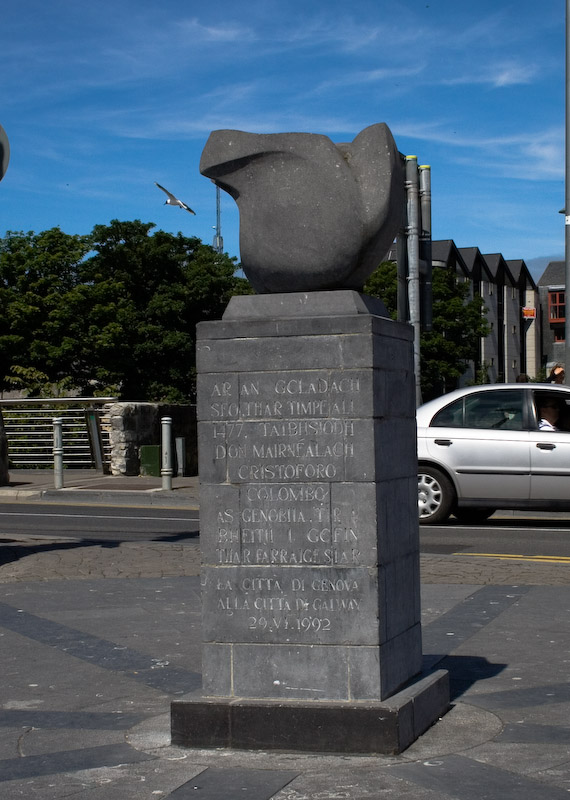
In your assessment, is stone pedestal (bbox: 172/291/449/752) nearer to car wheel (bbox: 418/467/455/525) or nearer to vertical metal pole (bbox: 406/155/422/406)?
car wheel (bbox: 418/467/455/525)

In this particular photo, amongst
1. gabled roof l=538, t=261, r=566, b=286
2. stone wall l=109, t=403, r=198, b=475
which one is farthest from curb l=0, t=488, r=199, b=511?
gabled roof l=538, t=261, r=566, b=286

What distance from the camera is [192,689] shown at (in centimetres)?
558

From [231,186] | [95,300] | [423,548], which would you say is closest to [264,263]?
[231,186]

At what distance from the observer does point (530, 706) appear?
5.11 m

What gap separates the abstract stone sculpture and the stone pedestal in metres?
0.15

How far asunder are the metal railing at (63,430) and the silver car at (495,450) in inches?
419

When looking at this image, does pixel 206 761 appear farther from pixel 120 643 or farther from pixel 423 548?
pixel 423 548

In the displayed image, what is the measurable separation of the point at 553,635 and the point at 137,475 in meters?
15.9

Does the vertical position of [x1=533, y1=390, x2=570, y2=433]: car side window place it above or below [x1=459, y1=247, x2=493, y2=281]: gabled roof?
below

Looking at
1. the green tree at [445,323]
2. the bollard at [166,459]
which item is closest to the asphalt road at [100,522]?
the bollard at [166,459]

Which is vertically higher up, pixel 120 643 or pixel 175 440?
pixel 175 440

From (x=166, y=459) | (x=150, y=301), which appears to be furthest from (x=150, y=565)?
(x=150, y=301)

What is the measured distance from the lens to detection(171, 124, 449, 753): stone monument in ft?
14.9

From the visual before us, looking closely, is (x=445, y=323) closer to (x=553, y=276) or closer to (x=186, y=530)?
(x=186, y=530)
